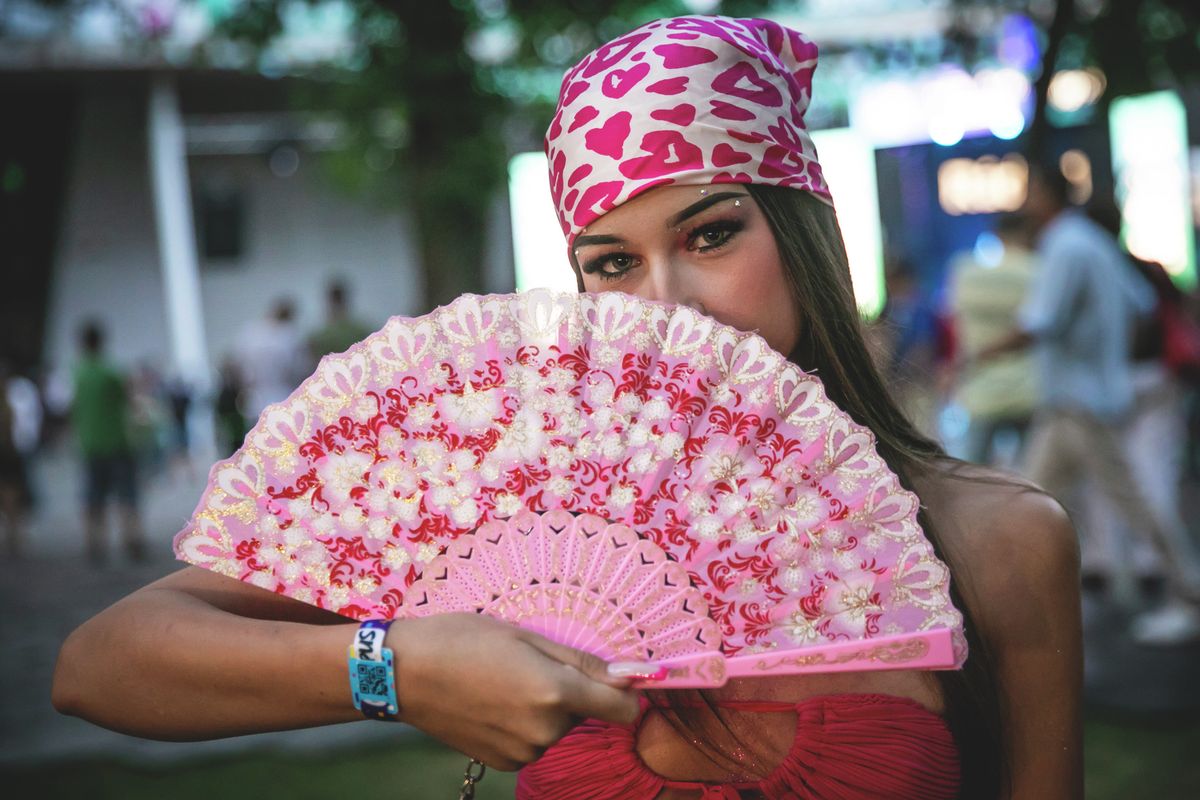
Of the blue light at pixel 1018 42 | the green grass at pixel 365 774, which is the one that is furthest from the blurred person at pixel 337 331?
the blue light at pixel 1018 42

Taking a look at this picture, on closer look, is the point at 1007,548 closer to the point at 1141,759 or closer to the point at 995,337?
the point at 1141,759

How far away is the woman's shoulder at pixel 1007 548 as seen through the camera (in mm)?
1527

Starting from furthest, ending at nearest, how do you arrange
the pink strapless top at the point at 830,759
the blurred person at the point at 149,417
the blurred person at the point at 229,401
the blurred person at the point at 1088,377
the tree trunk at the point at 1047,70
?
1. the blurred person at the point at 149,417
2. the blurred person at the point at 229,401
3. the blurred person at the point at 1088,377
4. the tree trunk at the point at 1047,70
5. the pink strapless top at the point at 830,759

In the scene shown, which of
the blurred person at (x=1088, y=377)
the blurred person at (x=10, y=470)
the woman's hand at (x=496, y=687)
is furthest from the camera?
the blurred person at (x=10, y=470)

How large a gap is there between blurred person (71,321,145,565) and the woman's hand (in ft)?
28.7

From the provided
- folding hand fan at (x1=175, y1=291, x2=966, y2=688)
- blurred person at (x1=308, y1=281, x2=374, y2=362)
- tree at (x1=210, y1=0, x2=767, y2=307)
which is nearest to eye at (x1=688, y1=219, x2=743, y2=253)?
folding hand fan at (x1=175, y1=291, x2=966, y2=688)

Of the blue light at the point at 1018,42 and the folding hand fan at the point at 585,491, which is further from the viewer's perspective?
the blue light at the point at 1018,42

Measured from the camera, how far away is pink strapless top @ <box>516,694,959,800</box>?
1377 mm

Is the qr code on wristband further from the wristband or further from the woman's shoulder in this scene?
the woman's shoulder

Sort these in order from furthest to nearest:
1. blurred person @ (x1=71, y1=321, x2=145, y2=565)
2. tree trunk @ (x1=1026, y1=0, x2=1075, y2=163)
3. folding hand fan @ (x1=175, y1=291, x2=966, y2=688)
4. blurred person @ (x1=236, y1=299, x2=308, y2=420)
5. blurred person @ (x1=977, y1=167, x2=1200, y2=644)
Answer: blurred person @ (x1=236, y1=299, x2=308, y2=420), blurred person @ (x1=71, y1=321, x2=145, y2=565), blurred person @ (x1=977, y1=167, x2=1200, y2=644), tree trunk @ (x1=1026, y1=0, x2=1075, y2=163), folding hand fan @ (x1=175, y1=291, x2=966, y2=688)

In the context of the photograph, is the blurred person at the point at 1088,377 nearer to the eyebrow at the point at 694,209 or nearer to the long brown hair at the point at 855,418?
the long brown hair at the point at 855,418

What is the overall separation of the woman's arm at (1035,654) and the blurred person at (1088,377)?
3.72 meters

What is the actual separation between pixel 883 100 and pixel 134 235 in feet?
40.7

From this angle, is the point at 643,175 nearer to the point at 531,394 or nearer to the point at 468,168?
the point at 531,394
